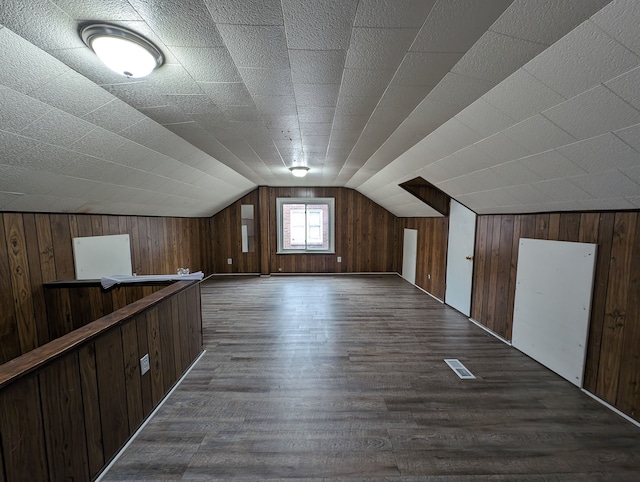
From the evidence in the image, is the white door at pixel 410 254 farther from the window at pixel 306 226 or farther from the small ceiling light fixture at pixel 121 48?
the small ceiling light fixture at pixel 121 48

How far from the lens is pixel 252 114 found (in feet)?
6.95

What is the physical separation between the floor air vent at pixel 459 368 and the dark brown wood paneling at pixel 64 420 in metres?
2.76

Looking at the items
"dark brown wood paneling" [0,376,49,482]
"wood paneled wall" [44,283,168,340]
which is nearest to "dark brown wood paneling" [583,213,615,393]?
"dark brown wood paneling" [0,376,49,482]

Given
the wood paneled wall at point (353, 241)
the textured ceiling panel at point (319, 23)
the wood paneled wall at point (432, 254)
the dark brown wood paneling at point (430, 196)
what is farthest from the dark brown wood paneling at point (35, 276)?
the wood paneled wall at point (432, 254)

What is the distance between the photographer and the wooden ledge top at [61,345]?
1065mm

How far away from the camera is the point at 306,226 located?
6848 millimetres

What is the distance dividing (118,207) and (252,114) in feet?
8.33

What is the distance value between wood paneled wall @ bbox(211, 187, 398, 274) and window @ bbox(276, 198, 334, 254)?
15 centimetres

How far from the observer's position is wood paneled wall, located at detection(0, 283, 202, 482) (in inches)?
41.9

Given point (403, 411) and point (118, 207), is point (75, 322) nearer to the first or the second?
point (118, 207)

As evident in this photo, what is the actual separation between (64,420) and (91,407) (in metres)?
0.17

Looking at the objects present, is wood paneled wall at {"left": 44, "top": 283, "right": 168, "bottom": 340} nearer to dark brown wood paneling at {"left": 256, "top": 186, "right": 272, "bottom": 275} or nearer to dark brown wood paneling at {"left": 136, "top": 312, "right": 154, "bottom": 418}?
dark brown wood paneling at {"left": 136, "top": 312, "right": 154, "bottom": 418}

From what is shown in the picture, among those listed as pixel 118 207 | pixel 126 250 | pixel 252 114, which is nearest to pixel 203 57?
pixel 252 114

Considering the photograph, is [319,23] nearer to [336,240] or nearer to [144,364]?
[144,364]
